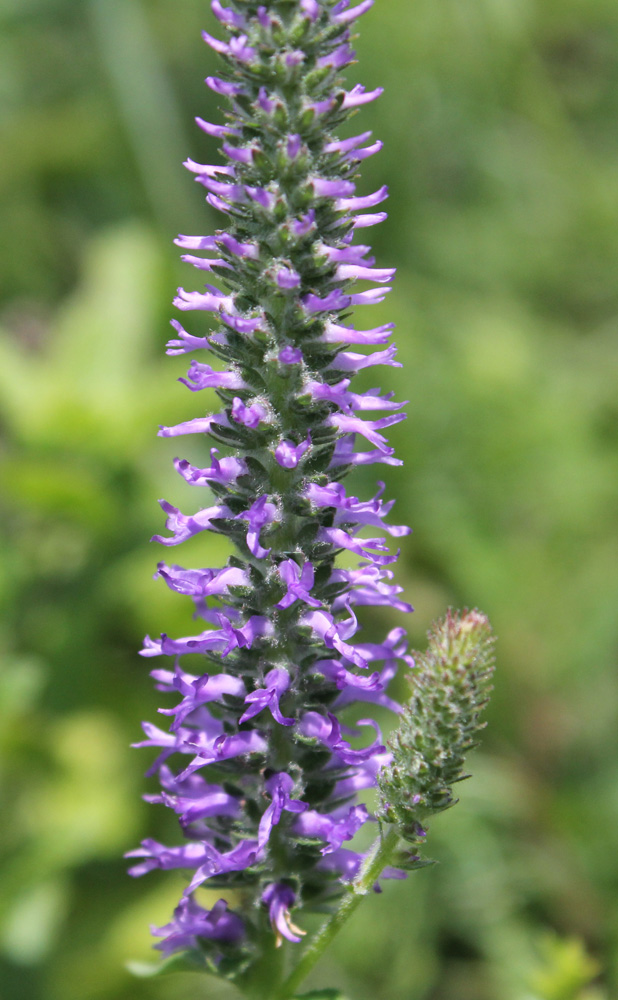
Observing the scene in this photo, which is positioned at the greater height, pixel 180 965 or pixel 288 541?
pixel 288 541

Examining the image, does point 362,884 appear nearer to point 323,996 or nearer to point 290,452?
point 323,996

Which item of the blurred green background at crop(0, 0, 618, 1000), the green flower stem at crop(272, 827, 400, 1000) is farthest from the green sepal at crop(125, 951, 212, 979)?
the blurred green background at crop(0, 0, 618, 1000)

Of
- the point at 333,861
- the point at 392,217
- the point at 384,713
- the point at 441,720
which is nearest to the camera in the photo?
the point at 441,720

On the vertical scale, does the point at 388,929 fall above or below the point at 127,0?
below

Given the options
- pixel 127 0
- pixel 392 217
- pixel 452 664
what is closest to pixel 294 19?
pixel 452 664

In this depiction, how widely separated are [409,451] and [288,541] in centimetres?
389

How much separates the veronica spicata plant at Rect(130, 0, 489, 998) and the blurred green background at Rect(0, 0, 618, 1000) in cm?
117

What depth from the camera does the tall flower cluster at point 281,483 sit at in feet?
6.95

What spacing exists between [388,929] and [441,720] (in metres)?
3.08

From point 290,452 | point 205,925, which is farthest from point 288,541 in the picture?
point 205,925

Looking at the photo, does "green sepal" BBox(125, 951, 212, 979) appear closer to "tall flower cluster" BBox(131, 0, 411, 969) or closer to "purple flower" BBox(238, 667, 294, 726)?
"tall flower cluster" BBox(131, 0, 411, 969)

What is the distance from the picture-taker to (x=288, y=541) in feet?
7.42

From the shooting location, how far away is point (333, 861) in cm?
241

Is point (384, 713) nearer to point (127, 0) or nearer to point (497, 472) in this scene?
point (497, 472)
